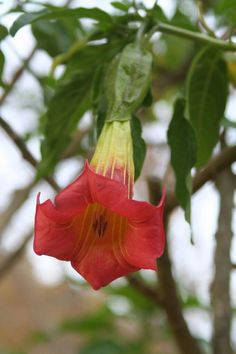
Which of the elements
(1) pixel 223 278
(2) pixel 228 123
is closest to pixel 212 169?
(2) pixel 228 123

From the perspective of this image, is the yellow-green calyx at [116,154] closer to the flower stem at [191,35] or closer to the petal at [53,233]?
the petal at [53,233]

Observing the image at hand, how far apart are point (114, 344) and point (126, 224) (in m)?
1.46

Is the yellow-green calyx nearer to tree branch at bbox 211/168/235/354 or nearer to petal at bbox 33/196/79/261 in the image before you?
petal at bbox 33/196/79/261

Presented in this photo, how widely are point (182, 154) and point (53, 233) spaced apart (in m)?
0.27

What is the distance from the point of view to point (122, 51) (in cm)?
115

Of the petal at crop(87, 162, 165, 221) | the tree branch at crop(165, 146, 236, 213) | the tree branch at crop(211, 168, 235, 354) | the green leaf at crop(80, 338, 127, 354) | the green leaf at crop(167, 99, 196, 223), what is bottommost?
the green leaf at crop(80, 338, 127, 354)

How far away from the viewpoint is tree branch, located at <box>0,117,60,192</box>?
1410mm

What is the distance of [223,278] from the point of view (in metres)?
1.59

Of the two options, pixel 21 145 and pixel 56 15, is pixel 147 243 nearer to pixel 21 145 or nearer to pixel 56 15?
pixel 56 15

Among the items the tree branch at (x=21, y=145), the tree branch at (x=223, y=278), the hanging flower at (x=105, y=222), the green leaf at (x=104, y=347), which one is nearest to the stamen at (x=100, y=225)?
the hanging flower at (x=105, y=222)

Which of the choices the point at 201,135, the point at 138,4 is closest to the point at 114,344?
the point at 201,135

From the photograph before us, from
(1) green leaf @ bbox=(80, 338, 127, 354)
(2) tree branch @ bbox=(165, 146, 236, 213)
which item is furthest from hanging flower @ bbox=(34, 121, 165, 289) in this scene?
(1) green leaf @ bbox=(80, 338, 127, 354)

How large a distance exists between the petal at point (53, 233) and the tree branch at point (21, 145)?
1.59ft

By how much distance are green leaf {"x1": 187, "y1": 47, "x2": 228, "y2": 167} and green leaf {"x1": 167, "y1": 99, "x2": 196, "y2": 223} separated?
151 millimetres
